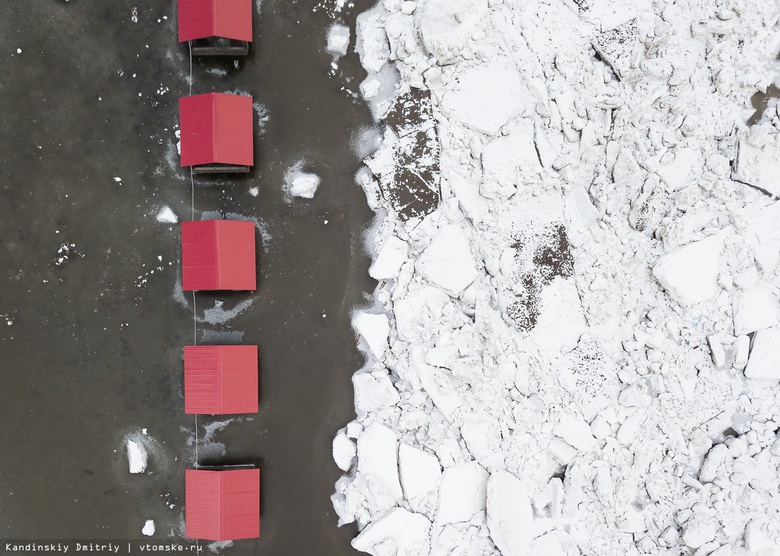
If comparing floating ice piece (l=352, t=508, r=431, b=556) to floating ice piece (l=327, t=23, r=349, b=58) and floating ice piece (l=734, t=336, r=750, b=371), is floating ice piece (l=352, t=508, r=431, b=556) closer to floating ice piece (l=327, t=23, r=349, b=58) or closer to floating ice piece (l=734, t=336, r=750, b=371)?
floating ice piece (l=734, t=336, r=750, b=371)

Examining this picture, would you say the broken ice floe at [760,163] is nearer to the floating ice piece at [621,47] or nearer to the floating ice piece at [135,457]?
the floating ice piece at [621,47]

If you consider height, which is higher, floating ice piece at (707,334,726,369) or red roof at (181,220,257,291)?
red roof at (181,220,257,291)

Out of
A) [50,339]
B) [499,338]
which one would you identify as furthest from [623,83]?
[50,339]

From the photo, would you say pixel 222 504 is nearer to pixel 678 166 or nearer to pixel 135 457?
pixel 135 457

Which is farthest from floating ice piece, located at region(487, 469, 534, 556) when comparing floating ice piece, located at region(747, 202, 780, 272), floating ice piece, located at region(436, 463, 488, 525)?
floating ice piece, located at region(747, 202, 780, 272)

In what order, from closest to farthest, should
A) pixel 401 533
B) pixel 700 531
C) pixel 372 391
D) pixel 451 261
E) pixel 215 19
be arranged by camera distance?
pixel 700 531 → pixel 215 19 → pixel 451 261 → pixel 401 533 → pixel 372 391

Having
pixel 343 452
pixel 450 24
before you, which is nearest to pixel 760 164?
pixel 450 24

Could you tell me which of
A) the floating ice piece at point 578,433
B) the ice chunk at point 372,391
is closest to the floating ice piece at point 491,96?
the ice chunk at point 372,391
